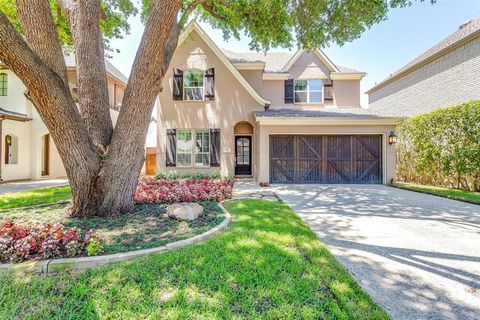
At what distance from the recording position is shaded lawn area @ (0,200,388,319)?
233cm

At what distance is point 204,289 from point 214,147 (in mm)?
Result: 10188

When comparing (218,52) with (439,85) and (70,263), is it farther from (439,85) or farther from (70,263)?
(439,85)

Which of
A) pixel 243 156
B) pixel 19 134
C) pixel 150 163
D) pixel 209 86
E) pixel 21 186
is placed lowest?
pixel 21 186

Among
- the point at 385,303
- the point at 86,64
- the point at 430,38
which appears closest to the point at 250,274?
the point at 385,303

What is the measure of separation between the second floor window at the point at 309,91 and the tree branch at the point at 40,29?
12.2m

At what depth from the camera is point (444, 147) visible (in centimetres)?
1040

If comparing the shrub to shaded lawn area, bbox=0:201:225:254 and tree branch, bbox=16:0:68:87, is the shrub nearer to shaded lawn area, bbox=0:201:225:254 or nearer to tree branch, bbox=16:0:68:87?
shaded lawn area, bbox=0:201:225:254

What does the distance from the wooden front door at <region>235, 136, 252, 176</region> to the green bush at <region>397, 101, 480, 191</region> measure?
828cm

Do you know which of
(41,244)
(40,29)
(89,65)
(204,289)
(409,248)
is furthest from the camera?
(89,65)

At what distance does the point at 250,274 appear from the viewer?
9.62ft

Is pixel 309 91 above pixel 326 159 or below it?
above

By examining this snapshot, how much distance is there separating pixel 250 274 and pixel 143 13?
1140 cm

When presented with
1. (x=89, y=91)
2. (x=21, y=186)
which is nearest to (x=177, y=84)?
(x=89, y=91)

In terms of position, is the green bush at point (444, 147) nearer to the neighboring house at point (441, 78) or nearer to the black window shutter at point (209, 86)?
the neighboring house at point (441, 78)
